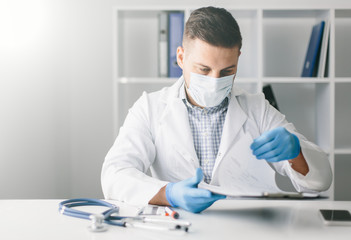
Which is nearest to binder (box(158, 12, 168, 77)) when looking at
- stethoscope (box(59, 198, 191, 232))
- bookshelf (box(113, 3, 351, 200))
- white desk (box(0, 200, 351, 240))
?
bookshelf (box(113, 3, 351, 200))

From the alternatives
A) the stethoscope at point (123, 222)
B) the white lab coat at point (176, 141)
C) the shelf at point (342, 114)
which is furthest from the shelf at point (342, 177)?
the stethoscope at point (123, 222)

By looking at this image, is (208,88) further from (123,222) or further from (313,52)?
(313,52)

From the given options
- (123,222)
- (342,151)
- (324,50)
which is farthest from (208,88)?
(342,151)

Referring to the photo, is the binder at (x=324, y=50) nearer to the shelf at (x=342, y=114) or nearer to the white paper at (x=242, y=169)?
the shelf at (x=342, y=114)

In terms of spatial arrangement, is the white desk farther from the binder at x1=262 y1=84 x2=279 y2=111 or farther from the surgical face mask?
the binder at x1=262 y1=84 x2=279 y2=111

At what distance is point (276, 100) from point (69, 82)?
4.01 ft

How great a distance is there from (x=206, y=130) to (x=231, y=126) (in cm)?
10

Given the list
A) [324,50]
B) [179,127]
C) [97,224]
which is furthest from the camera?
[324,50]

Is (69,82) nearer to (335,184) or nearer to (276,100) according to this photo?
(276,100)

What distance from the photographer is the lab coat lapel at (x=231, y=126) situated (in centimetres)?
145

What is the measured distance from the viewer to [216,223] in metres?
0.87

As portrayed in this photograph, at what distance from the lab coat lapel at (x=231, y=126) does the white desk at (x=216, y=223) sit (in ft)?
1.27

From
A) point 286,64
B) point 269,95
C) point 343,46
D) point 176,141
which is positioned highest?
point 343,46

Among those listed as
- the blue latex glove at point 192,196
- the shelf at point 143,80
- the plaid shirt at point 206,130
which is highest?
the shelf at point 143,80
